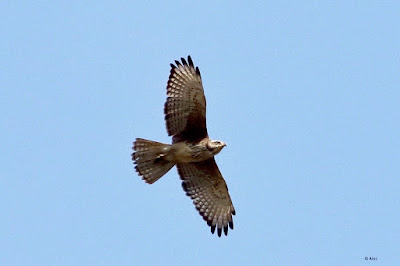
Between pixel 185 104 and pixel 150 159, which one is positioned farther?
pixel 150 159

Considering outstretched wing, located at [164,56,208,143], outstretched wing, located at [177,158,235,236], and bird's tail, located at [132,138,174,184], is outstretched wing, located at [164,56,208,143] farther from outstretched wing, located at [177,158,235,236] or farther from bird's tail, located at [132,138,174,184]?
outstretched wing, located at [177,158,235,236]

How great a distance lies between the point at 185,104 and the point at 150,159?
1207mm

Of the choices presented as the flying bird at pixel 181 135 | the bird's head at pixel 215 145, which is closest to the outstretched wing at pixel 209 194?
the flying bird at pixel 181 135

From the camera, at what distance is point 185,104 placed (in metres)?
18.5

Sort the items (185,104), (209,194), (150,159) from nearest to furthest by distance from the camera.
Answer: (185,104) → (150,159) → (209,194)

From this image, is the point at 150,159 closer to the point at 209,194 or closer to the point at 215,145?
the point at 215,145

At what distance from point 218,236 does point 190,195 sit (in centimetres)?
94

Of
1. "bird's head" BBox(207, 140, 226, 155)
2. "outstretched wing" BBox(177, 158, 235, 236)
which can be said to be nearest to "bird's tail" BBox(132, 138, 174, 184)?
"outstretched wing" BBox(177, 158, 235, 236)

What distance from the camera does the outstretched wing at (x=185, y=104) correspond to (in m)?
18.5

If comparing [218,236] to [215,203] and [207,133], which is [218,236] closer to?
[215,203]

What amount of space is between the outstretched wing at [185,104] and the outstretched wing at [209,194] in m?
0.89

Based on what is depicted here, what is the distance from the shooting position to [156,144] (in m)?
18.6

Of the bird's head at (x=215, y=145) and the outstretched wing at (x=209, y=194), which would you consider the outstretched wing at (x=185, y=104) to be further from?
the outstretched wing at (x=209, y=194)

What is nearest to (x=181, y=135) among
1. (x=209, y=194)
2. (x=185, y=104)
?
(x=185, y=104)
